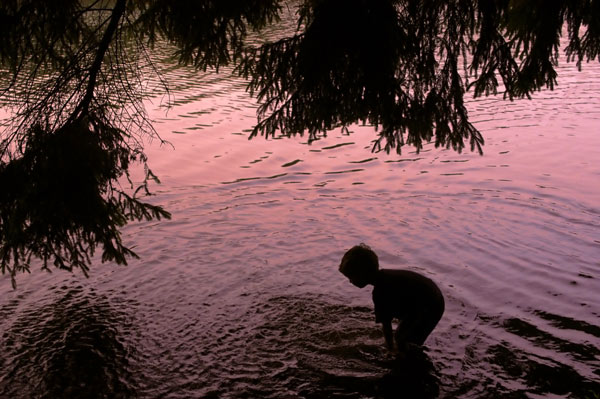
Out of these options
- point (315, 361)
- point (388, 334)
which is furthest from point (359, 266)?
point (315, 361)

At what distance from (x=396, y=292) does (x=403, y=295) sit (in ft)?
0.25

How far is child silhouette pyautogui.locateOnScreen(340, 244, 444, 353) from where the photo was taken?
557cm

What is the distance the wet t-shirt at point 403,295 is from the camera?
5.74 meters

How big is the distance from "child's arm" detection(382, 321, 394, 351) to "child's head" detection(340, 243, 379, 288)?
63 centimetres

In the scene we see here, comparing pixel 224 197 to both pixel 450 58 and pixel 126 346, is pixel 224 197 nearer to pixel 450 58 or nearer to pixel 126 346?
pixel 126 346

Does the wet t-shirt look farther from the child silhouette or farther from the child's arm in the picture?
the child's arm

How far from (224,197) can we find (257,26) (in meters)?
5.43

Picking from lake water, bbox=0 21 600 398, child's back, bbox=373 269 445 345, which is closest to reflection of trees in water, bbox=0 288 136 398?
lake water, bbox=0 21 600 398

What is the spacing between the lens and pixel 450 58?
21.5ft

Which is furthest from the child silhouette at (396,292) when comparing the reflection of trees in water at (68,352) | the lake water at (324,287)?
the reflection of trees in water at (68,352)

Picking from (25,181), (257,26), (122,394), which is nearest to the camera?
(25,181)

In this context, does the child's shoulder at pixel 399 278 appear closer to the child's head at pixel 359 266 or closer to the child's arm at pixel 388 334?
the child's head at pixel 359 266

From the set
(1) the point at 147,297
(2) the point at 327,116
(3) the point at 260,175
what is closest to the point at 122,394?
(1) the point at 147,297

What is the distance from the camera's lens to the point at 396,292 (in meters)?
5.77
